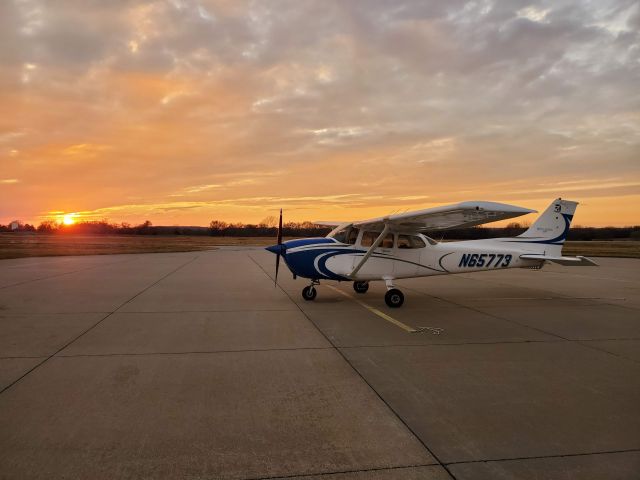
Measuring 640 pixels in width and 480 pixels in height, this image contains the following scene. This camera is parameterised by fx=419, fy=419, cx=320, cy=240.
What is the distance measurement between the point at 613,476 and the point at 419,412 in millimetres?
1564

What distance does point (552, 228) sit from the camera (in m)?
12.4

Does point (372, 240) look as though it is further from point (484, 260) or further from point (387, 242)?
point (484, 260)

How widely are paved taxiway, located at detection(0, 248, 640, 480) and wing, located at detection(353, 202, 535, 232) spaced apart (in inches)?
82.5

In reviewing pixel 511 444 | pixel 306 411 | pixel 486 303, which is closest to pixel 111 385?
pixel 306 411

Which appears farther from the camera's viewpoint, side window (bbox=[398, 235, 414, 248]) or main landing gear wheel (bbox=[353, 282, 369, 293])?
main landing gear wheel (bbox=[353, 282, 369, 293])

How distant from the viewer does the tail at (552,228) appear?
12.3 m

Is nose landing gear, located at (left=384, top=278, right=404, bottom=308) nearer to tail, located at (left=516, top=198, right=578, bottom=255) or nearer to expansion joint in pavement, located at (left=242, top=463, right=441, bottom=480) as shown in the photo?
tail, located at (left=516, top=198, right=578, bottom=255)

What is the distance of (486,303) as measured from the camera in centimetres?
1078

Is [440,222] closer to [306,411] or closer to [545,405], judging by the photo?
[545,405]

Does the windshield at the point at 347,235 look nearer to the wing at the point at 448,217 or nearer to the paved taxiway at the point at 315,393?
the wing at the point at 448,217

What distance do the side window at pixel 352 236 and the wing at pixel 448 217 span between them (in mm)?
181

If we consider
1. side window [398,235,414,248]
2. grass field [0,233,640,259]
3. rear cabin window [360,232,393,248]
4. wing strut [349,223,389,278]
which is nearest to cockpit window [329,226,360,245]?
rear cabin window [360,232,393,248]

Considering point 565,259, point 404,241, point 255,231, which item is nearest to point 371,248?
point 404,241

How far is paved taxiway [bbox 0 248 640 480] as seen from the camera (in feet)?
10.5
